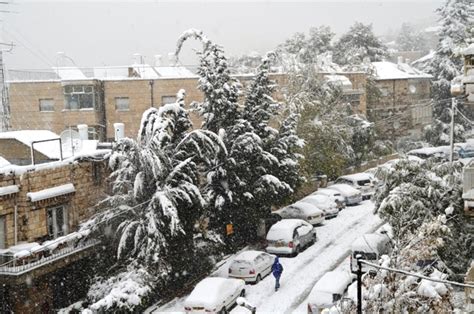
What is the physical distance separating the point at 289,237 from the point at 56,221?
1016 centimetres

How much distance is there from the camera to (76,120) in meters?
42.9

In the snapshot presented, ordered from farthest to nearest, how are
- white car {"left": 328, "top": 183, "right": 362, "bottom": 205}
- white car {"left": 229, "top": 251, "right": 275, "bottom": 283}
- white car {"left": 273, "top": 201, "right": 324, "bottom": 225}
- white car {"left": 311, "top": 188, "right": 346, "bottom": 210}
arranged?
white car {"left": 328, "top": 183, "right": 362, "bottom": 205}, white car {"left": 311, "top": 188, "right": 346, "bottom": 210}, white car {"left": 273, "top": 201, "right": 324, "bottom": 225}, white car {"left": 229, "top": 251, "right": 275, "bottom": 283}

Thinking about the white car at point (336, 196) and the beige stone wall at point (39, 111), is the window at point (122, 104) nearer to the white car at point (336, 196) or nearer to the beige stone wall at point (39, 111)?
the beige stone wall at point (39, 111)

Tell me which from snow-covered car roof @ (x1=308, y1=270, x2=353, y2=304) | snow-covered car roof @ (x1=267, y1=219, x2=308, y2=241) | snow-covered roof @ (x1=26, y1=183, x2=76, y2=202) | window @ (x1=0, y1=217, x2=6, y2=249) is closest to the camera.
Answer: snow-covered car roof @ (x1=308, y1=270, x2=353, y2=304)

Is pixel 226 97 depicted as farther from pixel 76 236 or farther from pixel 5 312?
pixel 5 312

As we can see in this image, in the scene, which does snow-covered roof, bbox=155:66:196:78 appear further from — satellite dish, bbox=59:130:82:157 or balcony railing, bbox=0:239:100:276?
balcony railing, bbox=0:239:100:276

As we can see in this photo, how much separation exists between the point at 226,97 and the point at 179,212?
7.22m

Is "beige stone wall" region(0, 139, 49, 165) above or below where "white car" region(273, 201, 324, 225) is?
above

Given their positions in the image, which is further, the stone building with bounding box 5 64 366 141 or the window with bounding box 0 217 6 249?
the stone building with bounding box 5 64 366 141

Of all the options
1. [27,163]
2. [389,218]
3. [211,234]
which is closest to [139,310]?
[211,234]

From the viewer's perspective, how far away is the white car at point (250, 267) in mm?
24000

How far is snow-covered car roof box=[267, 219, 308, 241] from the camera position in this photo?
27453 millimetres

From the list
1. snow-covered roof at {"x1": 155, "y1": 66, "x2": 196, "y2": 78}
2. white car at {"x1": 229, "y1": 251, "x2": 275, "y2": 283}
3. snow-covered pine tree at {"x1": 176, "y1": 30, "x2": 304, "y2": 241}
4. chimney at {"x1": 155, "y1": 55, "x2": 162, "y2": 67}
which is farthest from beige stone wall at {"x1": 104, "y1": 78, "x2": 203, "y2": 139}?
white car at {"x1": 229, "y1": 251, "x2": 275, "y2": 283}

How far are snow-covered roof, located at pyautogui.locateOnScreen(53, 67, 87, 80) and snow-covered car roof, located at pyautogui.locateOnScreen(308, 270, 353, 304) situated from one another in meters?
28.8
